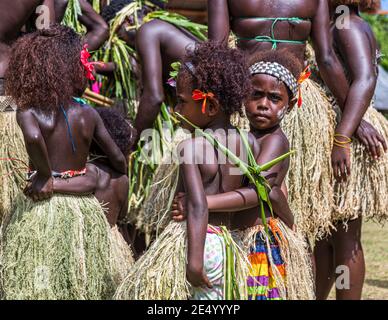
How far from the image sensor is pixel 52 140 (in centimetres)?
355

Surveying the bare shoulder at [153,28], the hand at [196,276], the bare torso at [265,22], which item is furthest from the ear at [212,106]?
the bare shoulder at [153,28]

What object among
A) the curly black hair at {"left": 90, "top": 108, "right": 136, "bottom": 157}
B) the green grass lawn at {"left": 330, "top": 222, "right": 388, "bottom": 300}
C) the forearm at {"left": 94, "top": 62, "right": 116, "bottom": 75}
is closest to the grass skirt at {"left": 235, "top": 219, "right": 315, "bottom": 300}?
the curly black hair at {"left": 90, "top": 108, "right": 136, "bottom": 157}

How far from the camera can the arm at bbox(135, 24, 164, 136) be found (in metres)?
4.95

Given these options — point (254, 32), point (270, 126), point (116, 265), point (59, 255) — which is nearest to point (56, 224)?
point (59, 255)

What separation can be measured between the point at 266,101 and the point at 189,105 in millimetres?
391

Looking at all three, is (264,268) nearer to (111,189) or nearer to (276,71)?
(276,71)

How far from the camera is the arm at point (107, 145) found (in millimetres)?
3750

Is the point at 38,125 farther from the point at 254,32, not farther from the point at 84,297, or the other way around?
the point at 254,32

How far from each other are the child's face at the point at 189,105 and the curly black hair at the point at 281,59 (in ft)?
1.46

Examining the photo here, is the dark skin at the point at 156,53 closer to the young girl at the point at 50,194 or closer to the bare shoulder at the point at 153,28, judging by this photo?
the bare shoulder at the point at 153,28

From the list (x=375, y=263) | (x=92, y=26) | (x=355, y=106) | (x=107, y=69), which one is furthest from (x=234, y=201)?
(x=375, y=263)

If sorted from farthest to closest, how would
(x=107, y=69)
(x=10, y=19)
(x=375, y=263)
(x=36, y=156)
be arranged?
(x=375, y=263), (x=107, y=69), (x=10, y=19), (x=36, y=156)

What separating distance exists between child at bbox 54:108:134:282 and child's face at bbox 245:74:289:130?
2.71 ft

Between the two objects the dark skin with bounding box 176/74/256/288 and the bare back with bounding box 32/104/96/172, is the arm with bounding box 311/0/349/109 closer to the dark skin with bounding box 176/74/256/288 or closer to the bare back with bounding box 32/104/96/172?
the dark skin with bounding box 176/74/256/288
